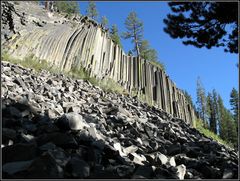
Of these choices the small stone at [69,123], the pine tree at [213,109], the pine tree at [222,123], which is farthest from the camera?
the pine tree at [213,109]

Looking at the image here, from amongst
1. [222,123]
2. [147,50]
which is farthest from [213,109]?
[147,50]

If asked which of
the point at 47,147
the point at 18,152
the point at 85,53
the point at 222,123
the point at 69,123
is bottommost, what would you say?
the point at 18,152

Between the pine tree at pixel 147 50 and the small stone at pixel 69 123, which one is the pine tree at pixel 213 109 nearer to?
the pine tree at pixel 147 50

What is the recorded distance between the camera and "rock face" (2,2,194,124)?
17219mm

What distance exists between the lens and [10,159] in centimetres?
488

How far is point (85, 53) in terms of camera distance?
21.5 metres

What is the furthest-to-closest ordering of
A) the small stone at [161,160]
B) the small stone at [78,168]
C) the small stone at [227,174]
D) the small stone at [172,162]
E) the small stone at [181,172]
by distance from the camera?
the small stone at [172,162] → the small stone at [161,160] → the small stone at [227,174] → the small stone at [181,172] → the small stone at [78,168]

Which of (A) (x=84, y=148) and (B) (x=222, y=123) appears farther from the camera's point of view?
(B) (x=222, y=123)

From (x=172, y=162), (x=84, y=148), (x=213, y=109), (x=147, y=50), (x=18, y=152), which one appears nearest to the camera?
(x=18, y=152)

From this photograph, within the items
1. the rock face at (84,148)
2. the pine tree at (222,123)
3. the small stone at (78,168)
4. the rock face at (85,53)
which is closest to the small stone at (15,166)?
the rock face at (84,148)

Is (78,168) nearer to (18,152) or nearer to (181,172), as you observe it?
(18,152)

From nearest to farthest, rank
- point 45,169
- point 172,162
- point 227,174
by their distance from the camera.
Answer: point 45,169 < point 227,174 < point 172,162

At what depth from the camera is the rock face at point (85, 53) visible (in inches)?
678

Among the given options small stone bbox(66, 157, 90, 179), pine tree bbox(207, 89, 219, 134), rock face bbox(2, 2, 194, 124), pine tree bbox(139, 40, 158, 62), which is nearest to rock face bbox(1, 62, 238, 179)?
small stone bbox(66, 157, 90, 179)
